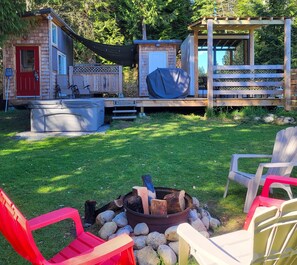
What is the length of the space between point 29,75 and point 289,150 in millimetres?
11538

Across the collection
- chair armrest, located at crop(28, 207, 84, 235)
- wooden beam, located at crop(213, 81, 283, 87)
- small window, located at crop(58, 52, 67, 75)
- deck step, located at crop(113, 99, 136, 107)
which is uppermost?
small window, located at crop(58, 52, 67, 75)


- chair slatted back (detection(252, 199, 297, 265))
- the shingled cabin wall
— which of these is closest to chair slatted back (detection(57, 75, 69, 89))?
the shingled cabin wall

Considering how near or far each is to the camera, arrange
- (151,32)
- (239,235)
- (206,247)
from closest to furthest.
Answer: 1. (206,247)
2. (239,235)
3. (151,32)

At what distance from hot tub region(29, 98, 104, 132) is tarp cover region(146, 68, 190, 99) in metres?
3.00

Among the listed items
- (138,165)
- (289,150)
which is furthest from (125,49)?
(289,150)

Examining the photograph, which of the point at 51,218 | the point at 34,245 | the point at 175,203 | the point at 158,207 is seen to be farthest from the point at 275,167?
the point at 34,245

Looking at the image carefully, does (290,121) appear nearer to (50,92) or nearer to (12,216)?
(50,92)

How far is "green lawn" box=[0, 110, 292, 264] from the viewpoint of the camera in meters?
4.10

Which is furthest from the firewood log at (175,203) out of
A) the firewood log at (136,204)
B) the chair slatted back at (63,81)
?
the chair slatted back at (63,81)

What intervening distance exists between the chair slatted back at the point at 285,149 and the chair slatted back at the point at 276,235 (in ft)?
8.15

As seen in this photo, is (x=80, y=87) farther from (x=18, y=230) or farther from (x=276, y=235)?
(x=276, y=235)

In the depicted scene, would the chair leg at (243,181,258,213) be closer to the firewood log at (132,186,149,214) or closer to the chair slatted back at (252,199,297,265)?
the firewood log at (132,186,149,214)

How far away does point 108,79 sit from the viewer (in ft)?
50.2

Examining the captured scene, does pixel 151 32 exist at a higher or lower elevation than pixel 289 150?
higher
